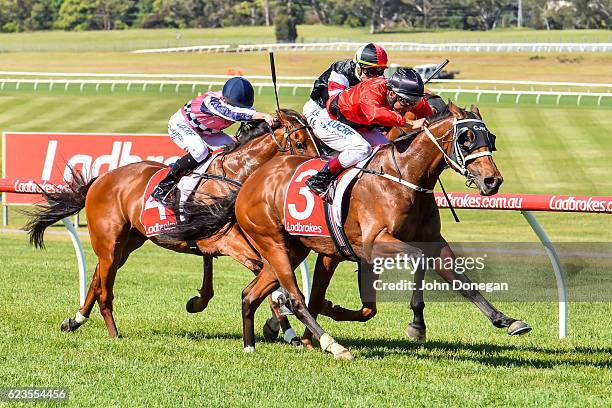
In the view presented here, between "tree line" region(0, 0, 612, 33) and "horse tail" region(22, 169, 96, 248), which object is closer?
"horse tail" region(22, 169, 96, 248)

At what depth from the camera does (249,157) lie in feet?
26.1

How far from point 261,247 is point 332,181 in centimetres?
75

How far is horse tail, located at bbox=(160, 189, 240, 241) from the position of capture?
7688mm

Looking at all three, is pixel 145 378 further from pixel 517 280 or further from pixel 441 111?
pixel 517 280

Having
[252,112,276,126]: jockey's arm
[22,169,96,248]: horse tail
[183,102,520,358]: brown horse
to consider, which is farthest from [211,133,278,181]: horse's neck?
[22,169,96,248]: horse tail

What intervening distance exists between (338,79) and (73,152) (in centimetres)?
1087

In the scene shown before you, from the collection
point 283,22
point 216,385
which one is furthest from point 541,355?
point 283,22

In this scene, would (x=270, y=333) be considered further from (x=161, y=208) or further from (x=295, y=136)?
(x=295, y=136)

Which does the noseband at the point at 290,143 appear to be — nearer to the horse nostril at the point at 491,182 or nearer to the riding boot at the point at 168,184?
the riding boot at the point at 168,184

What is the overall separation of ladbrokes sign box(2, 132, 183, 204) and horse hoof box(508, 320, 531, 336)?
1166 centimetres

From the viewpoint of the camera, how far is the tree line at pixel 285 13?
106750mm

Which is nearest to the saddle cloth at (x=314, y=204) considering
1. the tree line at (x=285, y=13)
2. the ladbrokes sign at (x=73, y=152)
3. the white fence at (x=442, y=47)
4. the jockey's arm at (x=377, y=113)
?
the jockey's arm at (x=377, y=113)

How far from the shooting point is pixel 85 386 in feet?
18.7

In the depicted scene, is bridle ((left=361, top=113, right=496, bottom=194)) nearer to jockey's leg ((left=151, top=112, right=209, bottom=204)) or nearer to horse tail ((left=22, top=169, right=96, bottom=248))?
jockey's leg ((left=151, top=112, right=209, bottom=204))
